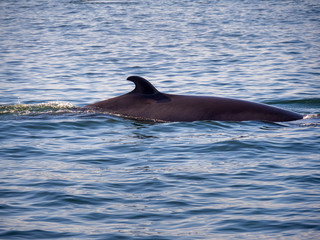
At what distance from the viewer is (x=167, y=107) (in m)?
13.1

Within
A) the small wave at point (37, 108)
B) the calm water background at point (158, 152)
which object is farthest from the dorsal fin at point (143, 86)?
the small wave at point (37, 108)

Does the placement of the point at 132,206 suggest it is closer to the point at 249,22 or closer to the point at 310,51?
the point at 310,51

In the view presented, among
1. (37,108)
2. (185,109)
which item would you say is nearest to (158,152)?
(185,109)

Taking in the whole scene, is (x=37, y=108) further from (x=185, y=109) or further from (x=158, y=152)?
(x=158, y=152)

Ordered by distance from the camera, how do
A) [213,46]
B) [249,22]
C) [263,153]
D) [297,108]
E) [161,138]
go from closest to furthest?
[263,153] < [161,138] < [297,108] < [213,46] < [249,22]

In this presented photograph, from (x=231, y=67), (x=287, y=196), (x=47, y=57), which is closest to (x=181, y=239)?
(x=287, y=196)

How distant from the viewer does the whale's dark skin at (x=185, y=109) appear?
42.3 feet

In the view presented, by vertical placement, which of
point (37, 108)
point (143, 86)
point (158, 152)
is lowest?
point (158, 152)

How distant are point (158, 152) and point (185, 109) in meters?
2.46

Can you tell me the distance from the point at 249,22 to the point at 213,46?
10792 mm

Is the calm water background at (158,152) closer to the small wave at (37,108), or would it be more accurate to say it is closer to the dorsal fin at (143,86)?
the small wave at (37,108)

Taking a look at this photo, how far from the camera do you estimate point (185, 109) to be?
42.9ft

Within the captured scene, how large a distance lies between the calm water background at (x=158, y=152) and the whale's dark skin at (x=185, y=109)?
0.99 ft

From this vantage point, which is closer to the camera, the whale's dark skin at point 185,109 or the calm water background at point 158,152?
the calm water background at point 158,152
